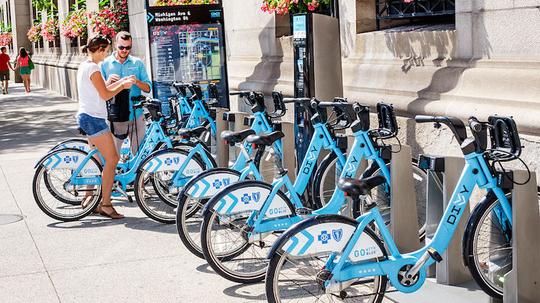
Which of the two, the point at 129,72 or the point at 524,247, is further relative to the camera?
the point at 129,72

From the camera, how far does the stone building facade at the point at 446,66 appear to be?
651 cm

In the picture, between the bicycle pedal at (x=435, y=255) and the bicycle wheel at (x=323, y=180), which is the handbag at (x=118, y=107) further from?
the bicycle pedal at (x=435, y=255)

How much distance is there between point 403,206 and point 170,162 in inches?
99.6

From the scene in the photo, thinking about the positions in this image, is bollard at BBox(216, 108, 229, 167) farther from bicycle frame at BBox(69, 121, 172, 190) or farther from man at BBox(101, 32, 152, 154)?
man at BBox(101, 32, 152, 154)

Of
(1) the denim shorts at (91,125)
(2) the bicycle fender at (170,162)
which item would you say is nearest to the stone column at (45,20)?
(1) the denim shorts at (91,125)

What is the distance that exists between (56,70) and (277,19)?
2307 cm

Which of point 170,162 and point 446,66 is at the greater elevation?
point 446,66

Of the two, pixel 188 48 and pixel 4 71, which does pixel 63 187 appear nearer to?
pixel 188 48

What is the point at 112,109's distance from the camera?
9.51 meters

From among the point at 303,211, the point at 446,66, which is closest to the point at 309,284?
the point at 303,211

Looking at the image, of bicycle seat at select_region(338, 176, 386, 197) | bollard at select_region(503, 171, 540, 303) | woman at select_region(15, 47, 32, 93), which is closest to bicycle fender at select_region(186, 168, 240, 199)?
bicycle seat at select_region(338, 176, 386, 197)

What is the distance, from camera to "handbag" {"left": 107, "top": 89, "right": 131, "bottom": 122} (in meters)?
9.48

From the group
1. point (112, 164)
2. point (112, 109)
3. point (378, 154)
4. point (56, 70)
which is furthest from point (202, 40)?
point (56, 70)

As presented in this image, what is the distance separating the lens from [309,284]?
5633 mm
